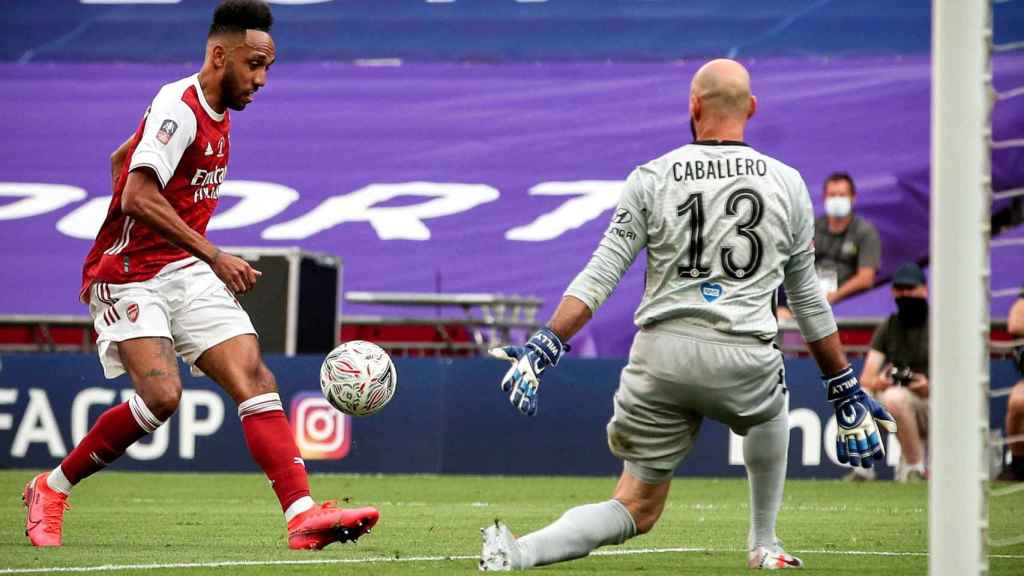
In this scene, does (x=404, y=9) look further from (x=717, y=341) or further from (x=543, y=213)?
(x=717, y=341)

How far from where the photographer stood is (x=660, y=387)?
19.0ft

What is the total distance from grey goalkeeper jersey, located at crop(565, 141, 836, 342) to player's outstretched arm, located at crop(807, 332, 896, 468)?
30 cm

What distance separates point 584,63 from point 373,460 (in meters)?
4.91

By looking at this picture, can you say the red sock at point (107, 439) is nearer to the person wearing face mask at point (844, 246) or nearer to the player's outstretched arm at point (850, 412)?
the player's outstretched arm at point (850, 412)

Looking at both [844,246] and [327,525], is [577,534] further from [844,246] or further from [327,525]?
[844,246]

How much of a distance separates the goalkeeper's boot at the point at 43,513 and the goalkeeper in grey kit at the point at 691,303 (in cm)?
235

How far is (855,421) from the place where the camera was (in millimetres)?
6004

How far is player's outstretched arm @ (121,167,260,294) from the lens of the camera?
684 cm

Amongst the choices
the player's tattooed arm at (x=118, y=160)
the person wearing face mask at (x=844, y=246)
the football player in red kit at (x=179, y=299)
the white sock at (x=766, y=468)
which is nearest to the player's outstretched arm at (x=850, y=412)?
the white sock at (x=766, y=468)

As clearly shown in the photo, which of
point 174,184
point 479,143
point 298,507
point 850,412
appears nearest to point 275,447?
point 298,507

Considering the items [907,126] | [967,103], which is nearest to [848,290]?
[907,126]

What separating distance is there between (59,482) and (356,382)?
1.37 m

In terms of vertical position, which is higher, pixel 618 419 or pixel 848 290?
pixel 848 290

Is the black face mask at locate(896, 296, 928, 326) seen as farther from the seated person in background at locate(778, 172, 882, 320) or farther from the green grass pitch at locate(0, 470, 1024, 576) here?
the green grass pitch at locate(0, 470, 1024, 576)
